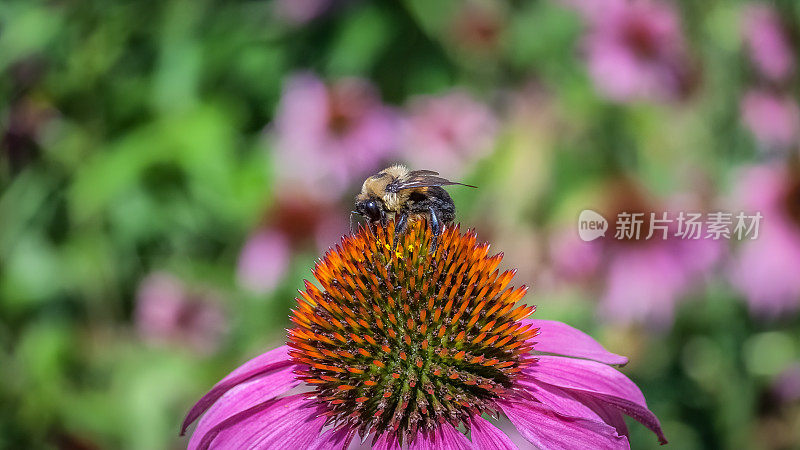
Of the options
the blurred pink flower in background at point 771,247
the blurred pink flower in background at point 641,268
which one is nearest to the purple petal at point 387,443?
the blurred pink flower in background at point 641,268

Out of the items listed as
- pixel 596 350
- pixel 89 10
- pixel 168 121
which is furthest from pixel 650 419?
pixel 89 10

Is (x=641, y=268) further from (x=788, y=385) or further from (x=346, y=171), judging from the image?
(x=346, y=171)

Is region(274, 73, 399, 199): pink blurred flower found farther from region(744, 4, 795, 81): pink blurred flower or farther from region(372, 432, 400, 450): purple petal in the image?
region(372, 432, 400, 450): purple petal

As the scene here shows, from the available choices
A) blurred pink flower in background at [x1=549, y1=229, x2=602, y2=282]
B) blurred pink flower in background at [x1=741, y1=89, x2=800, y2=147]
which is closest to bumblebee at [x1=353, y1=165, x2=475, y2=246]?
blurred pink flower in background at [x1=549, y1=229, x2=602, y2=282]

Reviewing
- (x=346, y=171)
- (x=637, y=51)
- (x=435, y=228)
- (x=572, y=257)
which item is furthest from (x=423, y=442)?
(x=637, y=51)

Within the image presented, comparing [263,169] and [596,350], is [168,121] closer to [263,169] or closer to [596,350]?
[263,169]
